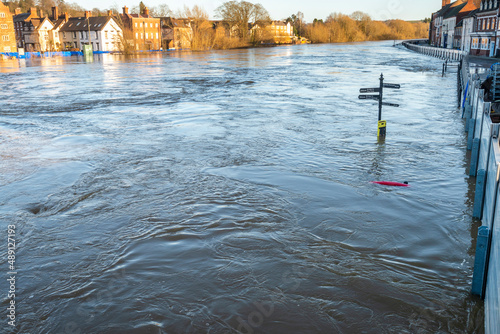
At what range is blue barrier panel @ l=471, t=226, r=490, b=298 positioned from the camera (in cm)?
492

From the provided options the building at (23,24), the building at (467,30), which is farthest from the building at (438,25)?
the building at (23,24)

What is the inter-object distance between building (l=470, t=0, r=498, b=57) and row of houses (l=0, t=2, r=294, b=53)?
6287cm

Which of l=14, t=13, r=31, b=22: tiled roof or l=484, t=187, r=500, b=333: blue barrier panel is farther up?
l=14, t=13, r=31, b=22: tiled roof

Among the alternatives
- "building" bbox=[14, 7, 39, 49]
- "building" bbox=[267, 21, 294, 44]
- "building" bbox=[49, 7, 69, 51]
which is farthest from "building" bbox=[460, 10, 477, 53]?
"building" bbox=[14, 7, 39, 49]

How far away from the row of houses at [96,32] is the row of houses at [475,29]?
2189 inches

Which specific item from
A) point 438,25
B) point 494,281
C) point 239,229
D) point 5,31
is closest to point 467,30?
point 438,25

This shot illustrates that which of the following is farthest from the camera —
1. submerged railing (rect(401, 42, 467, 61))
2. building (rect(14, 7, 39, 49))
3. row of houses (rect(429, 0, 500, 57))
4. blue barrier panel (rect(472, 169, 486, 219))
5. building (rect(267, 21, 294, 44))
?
building (rect(267, 21, 294, 44))

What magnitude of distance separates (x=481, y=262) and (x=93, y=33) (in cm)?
10582

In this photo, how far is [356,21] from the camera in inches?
7092

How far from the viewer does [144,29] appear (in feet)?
346

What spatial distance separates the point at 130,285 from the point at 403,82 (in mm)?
29544

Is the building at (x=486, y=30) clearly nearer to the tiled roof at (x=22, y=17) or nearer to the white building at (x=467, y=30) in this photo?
the white building at (x=467, y=30)

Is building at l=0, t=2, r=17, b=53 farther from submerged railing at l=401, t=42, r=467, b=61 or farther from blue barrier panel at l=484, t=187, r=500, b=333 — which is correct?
blue barrier panel at l=484, t=187, r=500, b=333

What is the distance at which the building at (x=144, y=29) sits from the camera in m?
102
